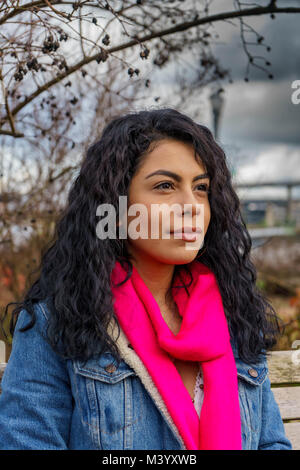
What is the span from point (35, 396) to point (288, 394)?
113cm

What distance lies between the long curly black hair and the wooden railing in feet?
0.99

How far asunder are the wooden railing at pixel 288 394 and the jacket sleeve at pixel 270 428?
0.26 metres

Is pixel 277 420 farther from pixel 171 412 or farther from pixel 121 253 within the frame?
pixel 121 253

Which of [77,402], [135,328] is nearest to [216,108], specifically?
[135,328]

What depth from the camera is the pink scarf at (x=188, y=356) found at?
1617mm

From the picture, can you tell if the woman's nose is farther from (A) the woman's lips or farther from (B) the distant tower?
(B) the distant tower

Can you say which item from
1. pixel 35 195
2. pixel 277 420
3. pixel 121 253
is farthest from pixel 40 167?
pixel 277 420

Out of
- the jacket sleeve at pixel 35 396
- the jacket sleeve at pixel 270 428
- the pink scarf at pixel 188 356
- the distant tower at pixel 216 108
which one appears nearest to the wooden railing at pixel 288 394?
the jacket sleeve at pixel 270 428

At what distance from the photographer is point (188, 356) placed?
167 centimetres

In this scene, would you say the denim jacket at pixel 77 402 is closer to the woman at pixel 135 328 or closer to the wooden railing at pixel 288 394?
the woman at pixel 135 328

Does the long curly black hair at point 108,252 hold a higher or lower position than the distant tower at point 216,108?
lower

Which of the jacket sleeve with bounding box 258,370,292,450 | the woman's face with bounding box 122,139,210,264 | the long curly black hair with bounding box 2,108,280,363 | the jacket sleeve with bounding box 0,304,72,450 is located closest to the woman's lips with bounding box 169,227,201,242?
the woman's face with bounding box 122,139,210,264

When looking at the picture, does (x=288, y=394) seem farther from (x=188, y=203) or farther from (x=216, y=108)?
(x=216, y=108)

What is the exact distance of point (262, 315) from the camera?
6.57 feet
